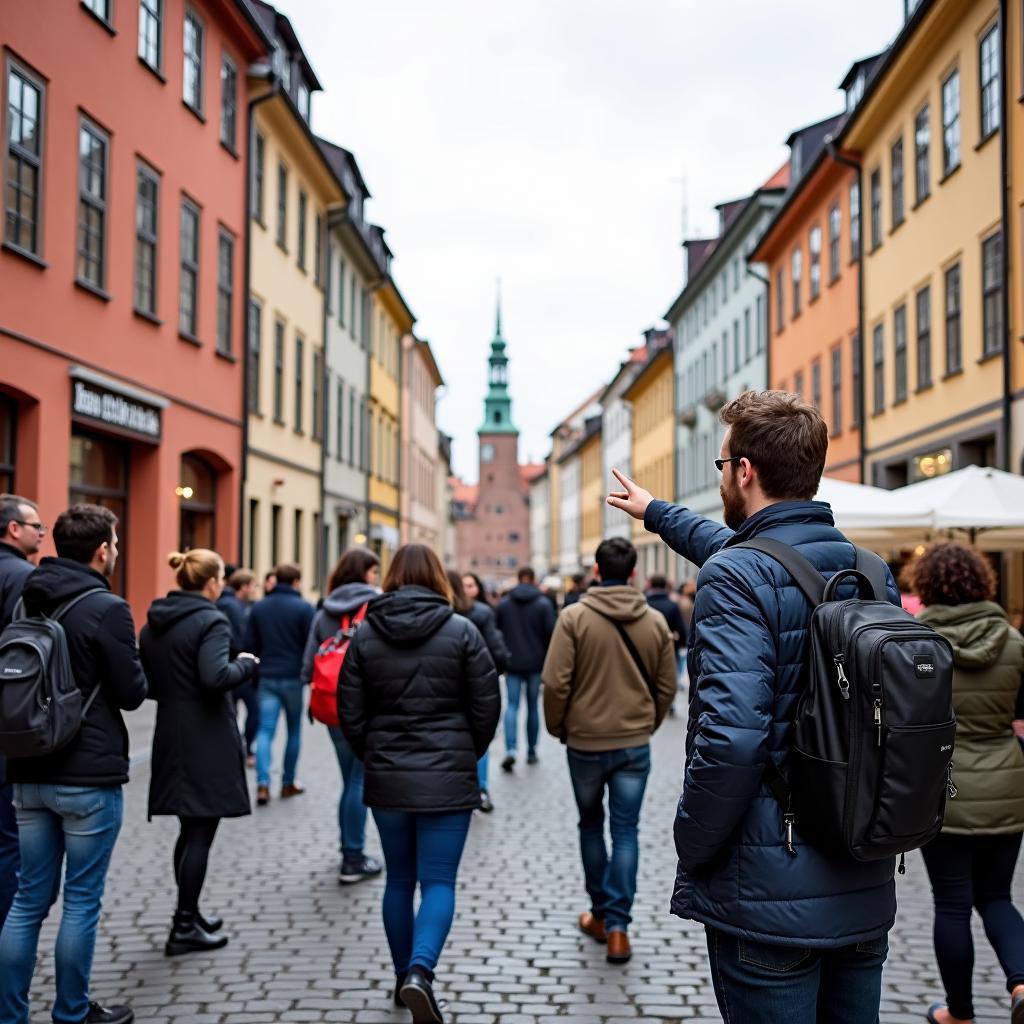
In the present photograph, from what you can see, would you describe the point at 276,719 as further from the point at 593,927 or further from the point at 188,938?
the point at 593,927

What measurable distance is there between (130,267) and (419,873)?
13.3m

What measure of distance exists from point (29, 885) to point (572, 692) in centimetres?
270

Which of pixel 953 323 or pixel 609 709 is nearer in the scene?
pixel 609 709

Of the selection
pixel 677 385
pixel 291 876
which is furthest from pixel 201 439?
pixel 677 385

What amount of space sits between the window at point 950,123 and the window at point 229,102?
11669 mm

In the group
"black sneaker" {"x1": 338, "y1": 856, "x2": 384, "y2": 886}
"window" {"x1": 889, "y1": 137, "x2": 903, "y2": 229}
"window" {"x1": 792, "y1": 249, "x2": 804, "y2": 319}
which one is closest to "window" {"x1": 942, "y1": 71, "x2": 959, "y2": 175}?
"window" {"x1": 889, "y1": 137, "x2": 903, "y2": 229}

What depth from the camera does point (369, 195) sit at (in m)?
37.9

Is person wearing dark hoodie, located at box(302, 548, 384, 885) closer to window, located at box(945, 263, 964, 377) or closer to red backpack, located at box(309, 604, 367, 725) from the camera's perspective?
red backpack, located at box(309, 604, 367, 725)

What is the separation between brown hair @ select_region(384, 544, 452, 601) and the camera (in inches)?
226

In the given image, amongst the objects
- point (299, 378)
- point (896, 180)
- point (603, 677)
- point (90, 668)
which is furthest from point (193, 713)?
point (299, 378)

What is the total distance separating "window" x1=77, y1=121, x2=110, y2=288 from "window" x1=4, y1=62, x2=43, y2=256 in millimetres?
1170

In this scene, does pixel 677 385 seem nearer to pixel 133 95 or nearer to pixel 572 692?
pixel 133 95

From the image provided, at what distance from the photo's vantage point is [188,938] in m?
6.31

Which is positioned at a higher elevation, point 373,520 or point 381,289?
point 381,289
